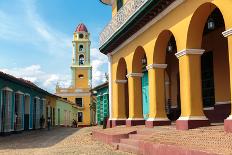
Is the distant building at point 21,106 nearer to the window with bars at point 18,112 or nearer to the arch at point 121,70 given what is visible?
the window with bars at point 18,112

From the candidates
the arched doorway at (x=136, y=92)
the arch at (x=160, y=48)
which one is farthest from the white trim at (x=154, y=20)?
the arched doorway at (x=136, y=92)

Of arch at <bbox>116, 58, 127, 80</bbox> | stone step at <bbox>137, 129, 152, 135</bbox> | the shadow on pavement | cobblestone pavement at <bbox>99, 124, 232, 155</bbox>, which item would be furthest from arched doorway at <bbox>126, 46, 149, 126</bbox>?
cobblestone pavement at <bbox>99, 124, 232, 155</bbox>

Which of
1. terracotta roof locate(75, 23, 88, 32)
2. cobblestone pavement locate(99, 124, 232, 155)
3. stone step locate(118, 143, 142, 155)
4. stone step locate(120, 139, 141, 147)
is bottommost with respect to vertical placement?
stone step locate(118, 143, 142, 155)

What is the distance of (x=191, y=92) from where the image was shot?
34.0ft

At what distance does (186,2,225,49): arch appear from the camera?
992 cm

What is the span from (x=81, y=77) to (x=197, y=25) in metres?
56.6

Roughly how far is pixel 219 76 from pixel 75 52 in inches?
2077

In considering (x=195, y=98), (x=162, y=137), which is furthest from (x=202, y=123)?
(x=162, y=137)

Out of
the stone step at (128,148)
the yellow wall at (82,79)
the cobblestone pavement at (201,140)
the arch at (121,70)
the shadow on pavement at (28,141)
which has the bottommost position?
the shadow on pavement at (28,141)

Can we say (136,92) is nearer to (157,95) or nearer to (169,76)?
(157,95)

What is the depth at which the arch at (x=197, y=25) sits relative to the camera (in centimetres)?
992

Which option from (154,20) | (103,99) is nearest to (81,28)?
(103,99)

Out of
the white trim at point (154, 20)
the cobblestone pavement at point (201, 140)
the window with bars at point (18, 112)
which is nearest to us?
the cobblestone pavement at point (201, 140)

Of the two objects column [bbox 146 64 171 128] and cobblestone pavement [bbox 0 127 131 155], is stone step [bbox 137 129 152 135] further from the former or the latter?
cobblestone pavement [bbox 0 127 131 155]
